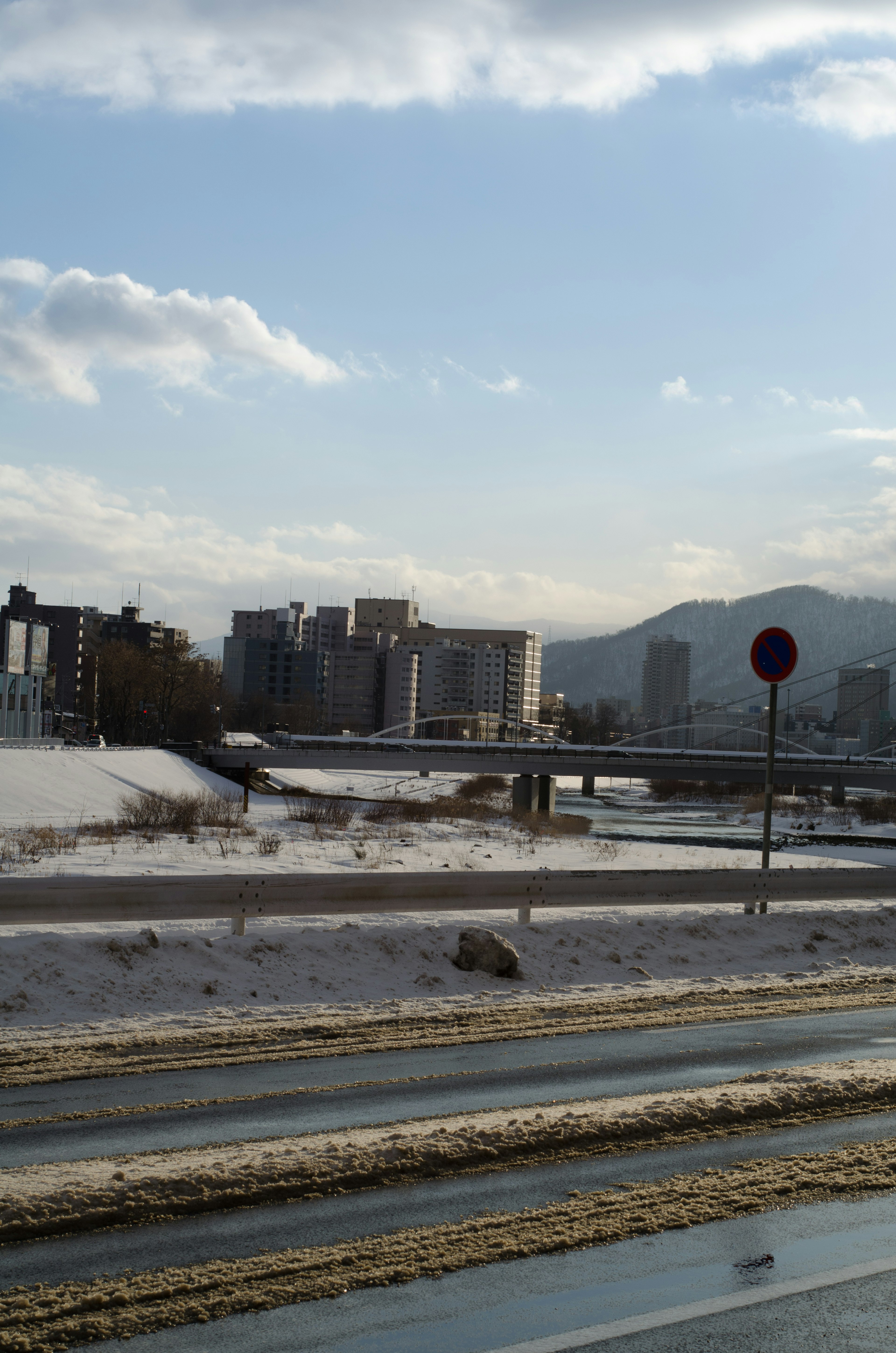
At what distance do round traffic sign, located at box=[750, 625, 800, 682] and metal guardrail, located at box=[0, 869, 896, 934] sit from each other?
2588 millimetres

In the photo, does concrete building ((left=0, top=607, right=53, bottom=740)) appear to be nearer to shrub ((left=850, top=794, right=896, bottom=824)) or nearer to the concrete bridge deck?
the concrete bridge deck

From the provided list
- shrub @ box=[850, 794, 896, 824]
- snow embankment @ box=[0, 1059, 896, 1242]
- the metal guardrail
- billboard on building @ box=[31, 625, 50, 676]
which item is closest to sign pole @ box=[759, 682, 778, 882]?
the metal guardrail

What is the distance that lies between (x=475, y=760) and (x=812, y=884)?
60.9m

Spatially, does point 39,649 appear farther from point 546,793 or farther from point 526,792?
point 546,793

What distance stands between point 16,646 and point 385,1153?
238 feet

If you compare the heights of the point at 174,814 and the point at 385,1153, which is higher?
the point at 385,1153

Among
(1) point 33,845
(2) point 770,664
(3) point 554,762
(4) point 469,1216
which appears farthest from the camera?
(3) point 554,762

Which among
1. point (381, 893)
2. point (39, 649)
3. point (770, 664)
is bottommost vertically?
point (381, 893)

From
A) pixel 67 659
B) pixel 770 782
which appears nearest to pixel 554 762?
pixel 770 782

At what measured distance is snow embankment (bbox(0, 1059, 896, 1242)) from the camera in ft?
16.4

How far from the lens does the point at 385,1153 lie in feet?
18.6

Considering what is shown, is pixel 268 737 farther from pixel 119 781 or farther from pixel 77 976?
pixel 77 976

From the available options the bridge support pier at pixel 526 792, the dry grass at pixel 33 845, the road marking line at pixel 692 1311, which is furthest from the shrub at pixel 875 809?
the road marking line at pixel 692 1311

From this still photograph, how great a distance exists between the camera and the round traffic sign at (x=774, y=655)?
1421 centimetres
